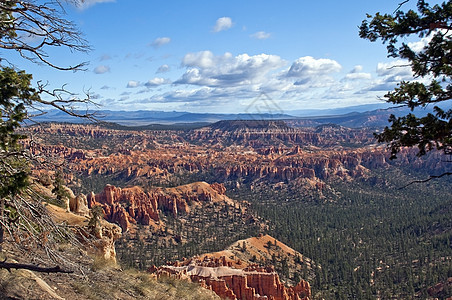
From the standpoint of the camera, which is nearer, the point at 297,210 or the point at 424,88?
the point at 424,88

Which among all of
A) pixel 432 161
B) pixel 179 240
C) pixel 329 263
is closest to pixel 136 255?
pixel 179 240

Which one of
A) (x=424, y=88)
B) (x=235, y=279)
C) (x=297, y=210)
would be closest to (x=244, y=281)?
(x=235, y=279)

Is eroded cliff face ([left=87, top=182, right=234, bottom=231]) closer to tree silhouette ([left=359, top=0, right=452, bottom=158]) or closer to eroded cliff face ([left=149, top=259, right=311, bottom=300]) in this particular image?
eroded cliff face ([left=149, top=259, right=311, bottom=300])

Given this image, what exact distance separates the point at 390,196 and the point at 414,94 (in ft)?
456

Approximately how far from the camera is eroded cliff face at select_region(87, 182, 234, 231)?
77.6m

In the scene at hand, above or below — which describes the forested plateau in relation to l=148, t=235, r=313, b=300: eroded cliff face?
below

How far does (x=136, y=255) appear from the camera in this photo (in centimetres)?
6047

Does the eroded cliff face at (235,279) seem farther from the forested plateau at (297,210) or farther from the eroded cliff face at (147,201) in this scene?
the eroded cliff face at (147,201)

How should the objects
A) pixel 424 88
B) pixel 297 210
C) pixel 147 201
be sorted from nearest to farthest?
pixel 424 88 < pixel 147 201 < pixel 297 210

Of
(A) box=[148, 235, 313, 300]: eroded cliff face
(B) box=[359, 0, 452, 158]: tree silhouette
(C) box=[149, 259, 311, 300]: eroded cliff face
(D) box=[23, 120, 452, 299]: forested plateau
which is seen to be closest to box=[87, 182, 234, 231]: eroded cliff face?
(D) box=[23, 120, 452, 299]: forested plateau

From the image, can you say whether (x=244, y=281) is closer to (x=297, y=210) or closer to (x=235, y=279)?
(x=235, y=279)

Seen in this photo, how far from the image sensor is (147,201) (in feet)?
286

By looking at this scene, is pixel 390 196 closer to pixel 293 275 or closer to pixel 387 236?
pixel 387 236

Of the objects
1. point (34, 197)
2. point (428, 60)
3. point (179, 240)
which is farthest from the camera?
point (179, 240)
